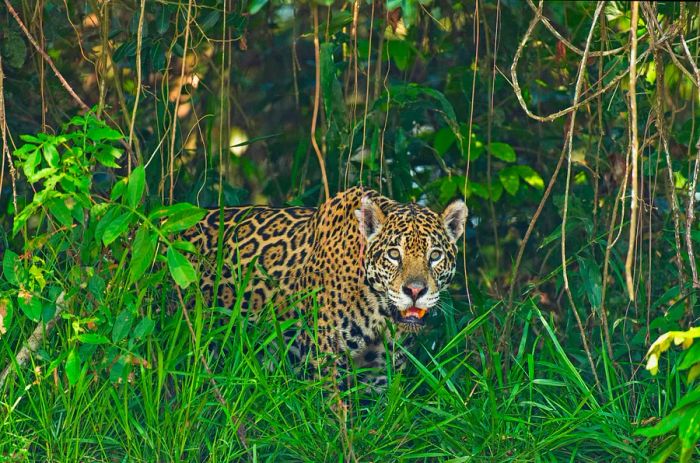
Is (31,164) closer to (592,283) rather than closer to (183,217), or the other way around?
(183,217)

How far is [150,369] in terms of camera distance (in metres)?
4.71

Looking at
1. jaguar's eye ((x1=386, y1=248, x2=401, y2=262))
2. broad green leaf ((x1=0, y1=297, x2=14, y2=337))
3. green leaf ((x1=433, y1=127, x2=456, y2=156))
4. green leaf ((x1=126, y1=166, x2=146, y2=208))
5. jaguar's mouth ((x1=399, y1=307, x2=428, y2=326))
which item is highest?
green leaf ((x1=126, y1=166, x2=146, y2=208))

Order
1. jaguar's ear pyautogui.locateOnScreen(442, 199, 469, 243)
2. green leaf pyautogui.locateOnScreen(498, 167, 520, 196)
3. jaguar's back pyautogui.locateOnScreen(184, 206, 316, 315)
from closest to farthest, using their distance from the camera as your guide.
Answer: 1. jaguar's ear pyautogui.locateOnScreen(442, 199, 469, 243)
2. jaguar's back pyautogui.locateOnScreen(184, 206, 316, 315)
3. green leaf pyautogui.locateOnScreen(498, 167, 520, 196)

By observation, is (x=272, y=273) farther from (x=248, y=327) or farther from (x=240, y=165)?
(x=240, y=165)

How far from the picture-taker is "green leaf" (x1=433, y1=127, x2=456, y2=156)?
6.22 meters

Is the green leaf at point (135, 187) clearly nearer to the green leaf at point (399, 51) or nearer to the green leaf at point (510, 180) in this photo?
the green leaf at point (399, 51)

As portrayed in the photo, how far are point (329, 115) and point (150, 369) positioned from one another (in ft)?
4.29

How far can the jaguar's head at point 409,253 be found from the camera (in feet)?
17.2

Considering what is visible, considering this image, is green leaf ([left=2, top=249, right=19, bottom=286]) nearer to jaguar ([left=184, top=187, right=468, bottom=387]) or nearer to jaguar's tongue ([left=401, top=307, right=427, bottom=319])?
jaguar ([left=184, top=187, right=468, bottom=387])

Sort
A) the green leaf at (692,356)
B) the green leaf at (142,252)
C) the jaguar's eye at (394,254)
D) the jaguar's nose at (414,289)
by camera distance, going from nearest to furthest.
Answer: the green leaf at (692,356), the green leaf at (142,252), the jaguar's nose at (414,289), the jaguar's eye at (394,254)

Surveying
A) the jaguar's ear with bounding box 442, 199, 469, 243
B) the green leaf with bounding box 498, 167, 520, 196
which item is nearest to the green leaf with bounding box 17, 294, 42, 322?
the jaguar's ear with bounding box 442, 199, 469, 243

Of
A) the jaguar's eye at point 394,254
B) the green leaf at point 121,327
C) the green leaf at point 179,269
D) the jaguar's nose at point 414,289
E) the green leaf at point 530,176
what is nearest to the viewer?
the green leaf at point 179,269

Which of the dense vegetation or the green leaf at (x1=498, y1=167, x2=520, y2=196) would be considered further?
the green leaf at (x1=498, y1=167, x2=520, y2=196)

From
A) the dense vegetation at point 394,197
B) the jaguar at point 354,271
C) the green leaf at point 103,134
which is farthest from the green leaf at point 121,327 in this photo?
the green leaf at point 103,134
